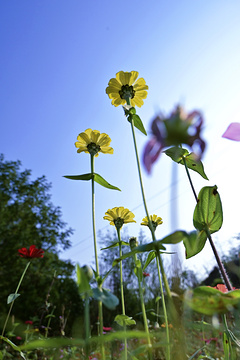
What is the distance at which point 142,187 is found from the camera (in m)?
0.48

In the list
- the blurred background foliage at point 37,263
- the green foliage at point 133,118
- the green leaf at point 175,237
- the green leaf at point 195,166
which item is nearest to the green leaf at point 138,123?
the green foliage at point 133,118

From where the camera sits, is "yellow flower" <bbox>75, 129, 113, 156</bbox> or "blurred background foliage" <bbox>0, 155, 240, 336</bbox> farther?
"blurred background foliage" <bbox>0, 155, 240, 336</bbox>

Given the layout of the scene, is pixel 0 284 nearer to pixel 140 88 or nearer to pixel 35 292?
pixel 35 292

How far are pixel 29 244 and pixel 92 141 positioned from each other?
6.45m

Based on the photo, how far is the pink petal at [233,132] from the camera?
0.39 meters

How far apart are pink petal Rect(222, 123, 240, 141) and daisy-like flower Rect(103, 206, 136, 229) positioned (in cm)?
50

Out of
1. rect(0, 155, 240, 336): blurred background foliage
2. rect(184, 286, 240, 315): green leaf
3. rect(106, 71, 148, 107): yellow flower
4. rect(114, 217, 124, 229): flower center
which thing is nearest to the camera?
rect(184, 286, 240, 315): green leaf

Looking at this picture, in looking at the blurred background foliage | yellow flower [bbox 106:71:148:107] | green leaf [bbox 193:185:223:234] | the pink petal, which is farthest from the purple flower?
the blurred background foliage

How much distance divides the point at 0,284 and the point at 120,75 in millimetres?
6127

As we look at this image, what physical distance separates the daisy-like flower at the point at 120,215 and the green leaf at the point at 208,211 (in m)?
0.36

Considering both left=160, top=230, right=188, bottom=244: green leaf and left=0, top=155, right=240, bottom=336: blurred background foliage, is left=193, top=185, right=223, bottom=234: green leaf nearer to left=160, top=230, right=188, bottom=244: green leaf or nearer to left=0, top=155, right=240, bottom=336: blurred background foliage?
left=160, top=230, right=188, bottom=244: green leaf

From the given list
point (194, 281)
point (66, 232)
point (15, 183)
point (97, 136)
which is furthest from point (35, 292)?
point (97, 136)

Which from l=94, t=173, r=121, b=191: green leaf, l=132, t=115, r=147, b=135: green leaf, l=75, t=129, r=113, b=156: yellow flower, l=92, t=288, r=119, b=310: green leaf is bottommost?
l=92, t=288, r=119, b=310: green leaf

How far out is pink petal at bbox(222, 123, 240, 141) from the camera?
0.39m
